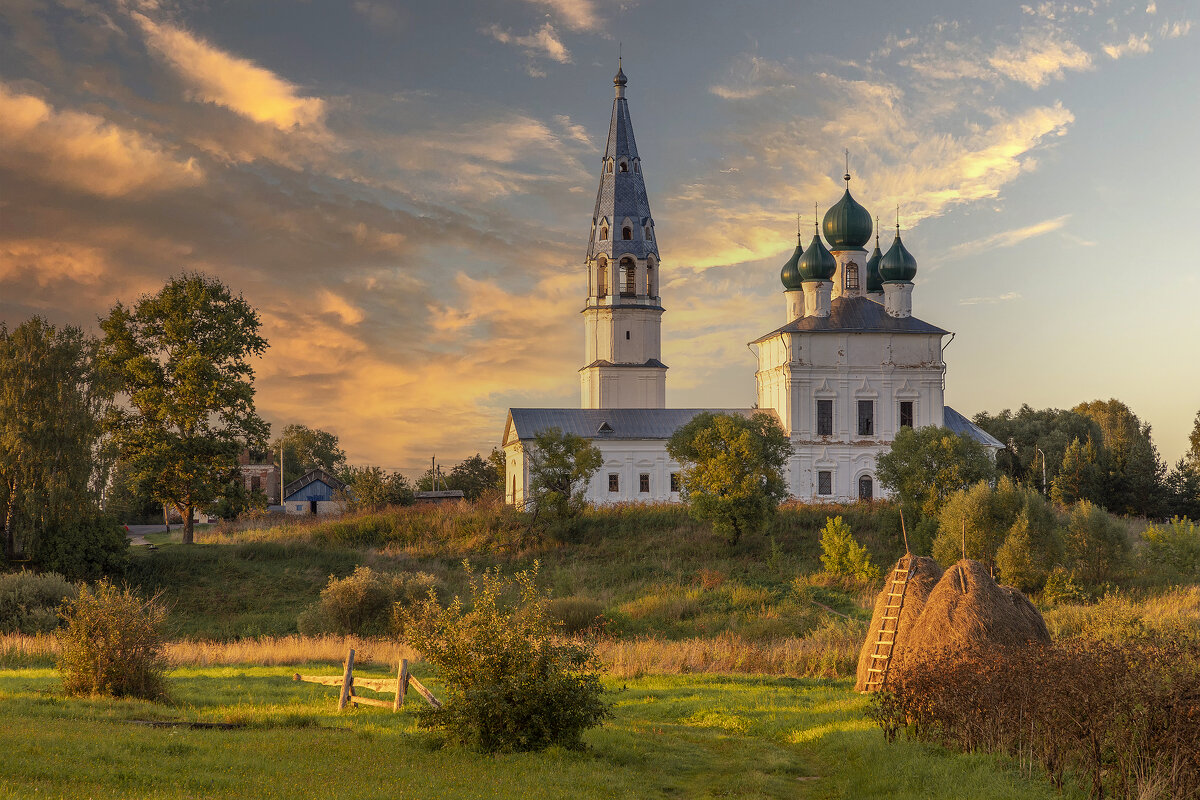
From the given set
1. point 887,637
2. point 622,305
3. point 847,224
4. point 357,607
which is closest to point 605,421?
point 622,305

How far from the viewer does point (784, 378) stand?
56.4 meters

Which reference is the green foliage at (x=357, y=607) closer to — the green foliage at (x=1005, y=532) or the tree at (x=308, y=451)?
the green foliage at (x=1005, y=532)

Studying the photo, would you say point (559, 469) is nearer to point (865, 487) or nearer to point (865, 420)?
point (865, 487)

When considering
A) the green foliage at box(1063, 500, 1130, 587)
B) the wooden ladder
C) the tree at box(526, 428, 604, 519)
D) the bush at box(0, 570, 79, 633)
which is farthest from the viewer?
the tree at box(526, 428, 604, 519)

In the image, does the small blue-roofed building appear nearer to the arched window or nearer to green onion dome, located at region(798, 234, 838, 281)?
the arched window

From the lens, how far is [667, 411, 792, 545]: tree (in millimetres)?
42969

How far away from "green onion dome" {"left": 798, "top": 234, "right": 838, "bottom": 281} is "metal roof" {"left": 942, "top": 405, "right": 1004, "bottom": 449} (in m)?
9.65

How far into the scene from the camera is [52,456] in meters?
35.6

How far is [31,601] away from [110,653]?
14362 millimetres

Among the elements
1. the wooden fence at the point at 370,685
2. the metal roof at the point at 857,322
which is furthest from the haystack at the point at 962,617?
the metal roof at the point at 857,322

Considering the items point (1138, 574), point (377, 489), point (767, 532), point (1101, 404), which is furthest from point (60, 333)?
point (1101, 404)

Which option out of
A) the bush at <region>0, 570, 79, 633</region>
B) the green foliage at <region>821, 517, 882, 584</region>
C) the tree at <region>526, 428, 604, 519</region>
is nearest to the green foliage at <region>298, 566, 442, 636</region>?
the bush at <region>0, 570, 79, 633</region>

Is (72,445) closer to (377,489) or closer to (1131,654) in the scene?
(377,489)

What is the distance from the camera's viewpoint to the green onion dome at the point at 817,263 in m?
56.3
